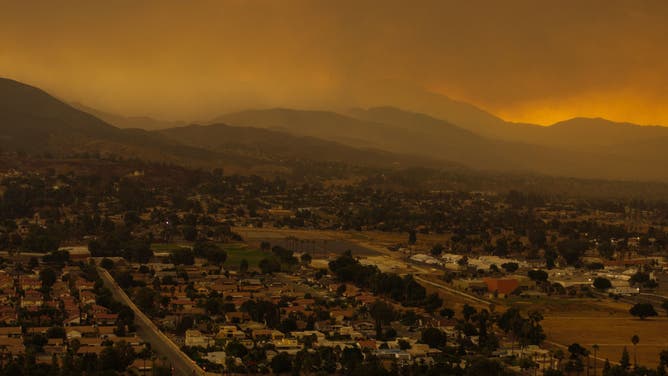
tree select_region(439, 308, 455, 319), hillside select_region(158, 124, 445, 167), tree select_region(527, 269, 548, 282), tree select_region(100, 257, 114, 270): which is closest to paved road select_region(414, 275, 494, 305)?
tree select_region(439, 308, 455, 319)

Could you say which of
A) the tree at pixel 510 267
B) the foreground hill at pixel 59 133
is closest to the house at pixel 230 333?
the tree at pixel 510 267

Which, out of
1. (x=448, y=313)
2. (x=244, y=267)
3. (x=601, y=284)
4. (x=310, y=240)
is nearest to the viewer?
(x=448, y=313)

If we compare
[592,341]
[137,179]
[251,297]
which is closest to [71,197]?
[137,179]

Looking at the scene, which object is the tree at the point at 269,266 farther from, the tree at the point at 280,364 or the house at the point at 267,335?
the tree at the point at 280,364

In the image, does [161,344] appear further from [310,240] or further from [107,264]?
[310,240]

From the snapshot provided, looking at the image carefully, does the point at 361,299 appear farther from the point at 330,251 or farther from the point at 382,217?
the point at 382,217

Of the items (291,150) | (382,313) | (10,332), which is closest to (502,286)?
(382,313)
